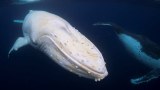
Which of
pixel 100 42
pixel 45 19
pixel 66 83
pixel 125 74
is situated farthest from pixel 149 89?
pixel 45 19

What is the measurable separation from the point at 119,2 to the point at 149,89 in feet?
22.1

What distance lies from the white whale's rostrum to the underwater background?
8.10 metres

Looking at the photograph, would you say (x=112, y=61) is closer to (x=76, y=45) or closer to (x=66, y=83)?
(x=66, y=83)

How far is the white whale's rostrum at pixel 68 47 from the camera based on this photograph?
5.48 m

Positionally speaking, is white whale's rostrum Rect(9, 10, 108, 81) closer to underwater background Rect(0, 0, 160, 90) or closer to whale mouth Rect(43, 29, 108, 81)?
whale mouth Rect(43, 29, 108, 81)

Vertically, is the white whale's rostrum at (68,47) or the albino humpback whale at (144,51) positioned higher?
the white whale's rostrum at (68,47)

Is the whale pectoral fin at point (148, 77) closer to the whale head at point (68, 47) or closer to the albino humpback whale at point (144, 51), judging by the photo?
the albino humpback whale at point (144, 51)

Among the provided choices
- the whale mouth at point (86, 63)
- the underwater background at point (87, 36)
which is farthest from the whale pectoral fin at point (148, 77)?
the whale mouth at point (86, 63)

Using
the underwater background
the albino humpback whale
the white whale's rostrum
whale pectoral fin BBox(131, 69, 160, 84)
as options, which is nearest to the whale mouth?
the white whale's rostrum

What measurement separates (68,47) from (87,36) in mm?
12240

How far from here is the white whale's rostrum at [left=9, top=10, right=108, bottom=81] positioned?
5480mm

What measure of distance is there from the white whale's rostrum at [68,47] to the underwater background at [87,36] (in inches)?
319

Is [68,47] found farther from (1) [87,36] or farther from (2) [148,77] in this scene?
(1) [87,36]

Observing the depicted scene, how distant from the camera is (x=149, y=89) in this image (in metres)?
19.1
